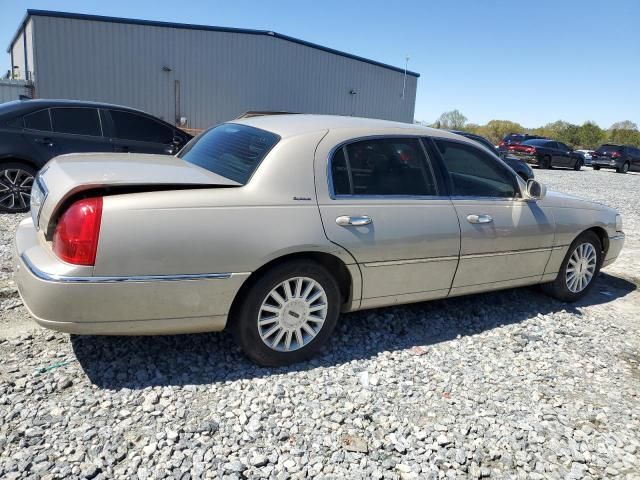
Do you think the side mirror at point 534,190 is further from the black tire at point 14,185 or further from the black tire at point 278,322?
the black tire at point 14,185

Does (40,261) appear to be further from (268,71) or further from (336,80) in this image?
(336,80)

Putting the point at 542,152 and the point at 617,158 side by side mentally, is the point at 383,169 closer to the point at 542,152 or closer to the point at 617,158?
the point at 542,152

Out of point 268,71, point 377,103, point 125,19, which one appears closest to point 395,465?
point 125,19

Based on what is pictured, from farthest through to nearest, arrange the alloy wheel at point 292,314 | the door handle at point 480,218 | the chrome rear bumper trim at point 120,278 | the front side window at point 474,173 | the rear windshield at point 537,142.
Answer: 1. the rear windshield at point 537,142
2. the front side window at point 474,173
3. the door handle at point 480,218
4. the alloy wheel at point 292,314
5. the chrome rear bumper trim at point 120,278

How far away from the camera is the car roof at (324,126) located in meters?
3.36

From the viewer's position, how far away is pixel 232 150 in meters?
3.43

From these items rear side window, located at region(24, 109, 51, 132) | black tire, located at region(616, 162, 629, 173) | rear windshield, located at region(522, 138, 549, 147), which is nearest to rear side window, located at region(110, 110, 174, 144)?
rear side window, located at region(24, 109, 51, 132)

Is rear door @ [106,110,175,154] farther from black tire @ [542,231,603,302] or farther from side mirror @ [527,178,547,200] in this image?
black tire @ [542,231,603,302]

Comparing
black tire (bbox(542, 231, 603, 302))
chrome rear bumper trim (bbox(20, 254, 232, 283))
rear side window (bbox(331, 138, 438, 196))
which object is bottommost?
black tire (bbox(542, 231, 603, 302))

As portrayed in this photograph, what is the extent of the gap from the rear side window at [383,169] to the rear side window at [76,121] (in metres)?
5.04

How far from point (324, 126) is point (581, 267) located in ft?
9.91

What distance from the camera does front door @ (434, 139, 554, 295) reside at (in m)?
Result: 3.80

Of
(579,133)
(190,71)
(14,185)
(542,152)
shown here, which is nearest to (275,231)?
(14,185)

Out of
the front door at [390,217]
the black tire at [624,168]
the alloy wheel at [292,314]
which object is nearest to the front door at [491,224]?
the front door at [390,217]
